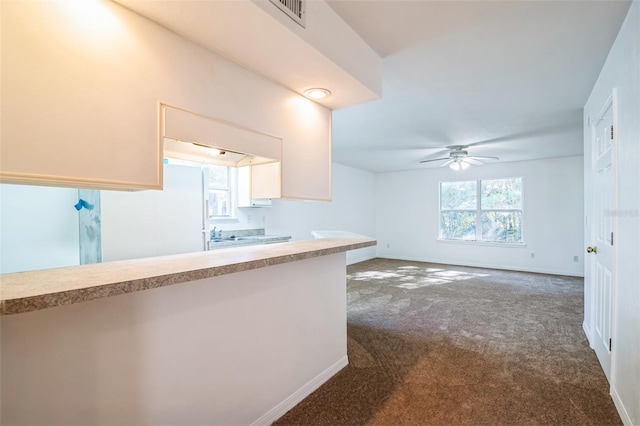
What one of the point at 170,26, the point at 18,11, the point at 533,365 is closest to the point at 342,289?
the point at 533,365

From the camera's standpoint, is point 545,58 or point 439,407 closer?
point 439,407

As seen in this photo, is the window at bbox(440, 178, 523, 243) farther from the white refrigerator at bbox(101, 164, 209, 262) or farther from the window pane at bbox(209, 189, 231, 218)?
the white refrigerator at bbox(101, 164, 209, 262)

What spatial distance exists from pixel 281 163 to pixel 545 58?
215 cm

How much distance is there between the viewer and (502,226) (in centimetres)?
680

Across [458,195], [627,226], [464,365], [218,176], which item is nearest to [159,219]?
[218,176]

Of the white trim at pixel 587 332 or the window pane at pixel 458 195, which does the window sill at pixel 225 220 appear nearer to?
the white trim at pixel 587 332

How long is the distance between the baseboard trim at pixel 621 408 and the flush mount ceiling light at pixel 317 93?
106 inches

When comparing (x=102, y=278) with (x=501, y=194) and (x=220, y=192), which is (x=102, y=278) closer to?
(x=220, y=192)

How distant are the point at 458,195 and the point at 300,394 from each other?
6.54 meters

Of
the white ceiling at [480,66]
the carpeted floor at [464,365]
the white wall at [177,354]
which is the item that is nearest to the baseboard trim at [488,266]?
the carpeted floor at [464,365]

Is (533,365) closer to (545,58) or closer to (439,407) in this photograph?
(439,407)

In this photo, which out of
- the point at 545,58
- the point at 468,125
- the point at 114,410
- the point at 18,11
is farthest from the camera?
the point at 468,125

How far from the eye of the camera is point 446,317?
367cm

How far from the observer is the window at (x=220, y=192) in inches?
177
